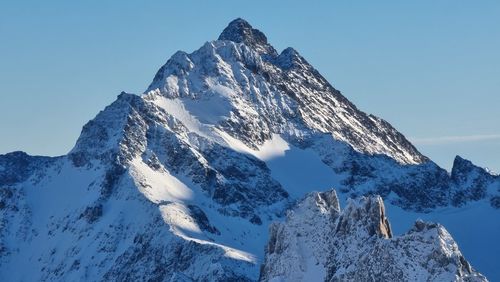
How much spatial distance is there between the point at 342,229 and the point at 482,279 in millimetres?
33326

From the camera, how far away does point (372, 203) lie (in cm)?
19400

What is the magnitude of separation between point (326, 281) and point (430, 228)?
80.1 feet

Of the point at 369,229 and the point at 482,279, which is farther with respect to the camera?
the point at 369,229

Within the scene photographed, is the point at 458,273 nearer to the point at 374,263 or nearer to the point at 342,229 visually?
the point at 374,263

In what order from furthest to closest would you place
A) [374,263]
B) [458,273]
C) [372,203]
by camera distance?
[372,203] → [374,263] → [458,273]

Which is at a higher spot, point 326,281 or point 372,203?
point 372,203

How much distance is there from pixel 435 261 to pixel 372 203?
76.2 feet

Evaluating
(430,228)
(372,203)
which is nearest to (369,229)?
(372,203)

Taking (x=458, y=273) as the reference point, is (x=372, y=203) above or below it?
above

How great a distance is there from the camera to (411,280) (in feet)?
570

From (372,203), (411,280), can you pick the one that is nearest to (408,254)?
(411,280)

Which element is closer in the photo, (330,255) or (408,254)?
(408,254)

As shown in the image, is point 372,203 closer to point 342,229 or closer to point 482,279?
point 342,229

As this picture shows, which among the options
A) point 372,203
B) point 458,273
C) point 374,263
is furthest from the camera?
point 372,203
